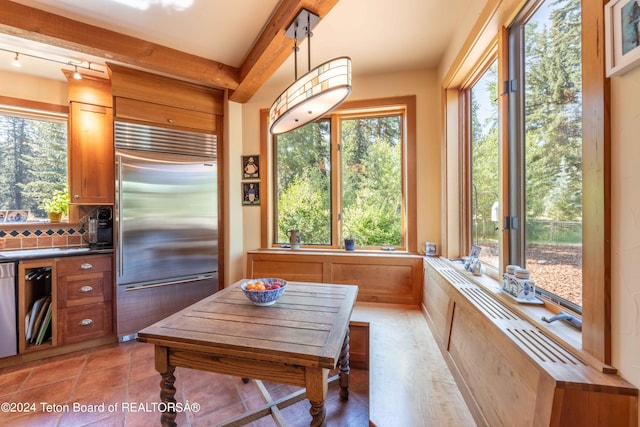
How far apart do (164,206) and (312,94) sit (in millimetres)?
2259

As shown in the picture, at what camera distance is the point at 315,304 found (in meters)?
1.59

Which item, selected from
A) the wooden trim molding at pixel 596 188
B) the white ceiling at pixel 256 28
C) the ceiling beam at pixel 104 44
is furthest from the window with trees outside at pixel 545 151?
the ceiling beam at pixel 104 44

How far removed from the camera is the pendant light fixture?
1347 mm

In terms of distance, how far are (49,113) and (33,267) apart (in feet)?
5.63

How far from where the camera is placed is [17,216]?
2.78m

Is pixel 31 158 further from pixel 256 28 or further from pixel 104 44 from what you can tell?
pixel 256 28

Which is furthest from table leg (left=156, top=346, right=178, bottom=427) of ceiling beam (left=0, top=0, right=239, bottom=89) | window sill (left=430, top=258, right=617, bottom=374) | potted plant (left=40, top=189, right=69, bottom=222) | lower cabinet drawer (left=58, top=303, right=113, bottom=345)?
potted plant (left=40, top=189, right=69, bottom=222)

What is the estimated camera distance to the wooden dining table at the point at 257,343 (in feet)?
3.47

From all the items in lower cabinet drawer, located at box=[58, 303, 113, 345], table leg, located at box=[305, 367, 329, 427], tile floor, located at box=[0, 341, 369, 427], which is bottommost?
tile floor, located at box=[0, 341, 369, 427]

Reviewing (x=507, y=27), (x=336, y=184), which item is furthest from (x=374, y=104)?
(x=507, y=27)

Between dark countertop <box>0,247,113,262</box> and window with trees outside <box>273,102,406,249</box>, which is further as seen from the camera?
window with trees outside <box>273,102,406,249</box>

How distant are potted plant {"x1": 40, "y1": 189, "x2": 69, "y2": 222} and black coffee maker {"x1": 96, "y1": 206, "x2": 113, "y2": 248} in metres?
0.36

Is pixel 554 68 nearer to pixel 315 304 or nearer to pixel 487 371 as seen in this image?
pixel 487 371

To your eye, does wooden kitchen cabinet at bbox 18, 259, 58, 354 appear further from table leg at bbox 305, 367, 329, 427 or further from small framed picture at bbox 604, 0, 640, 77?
small framed picture at bbox 604, 0, 640, 77
